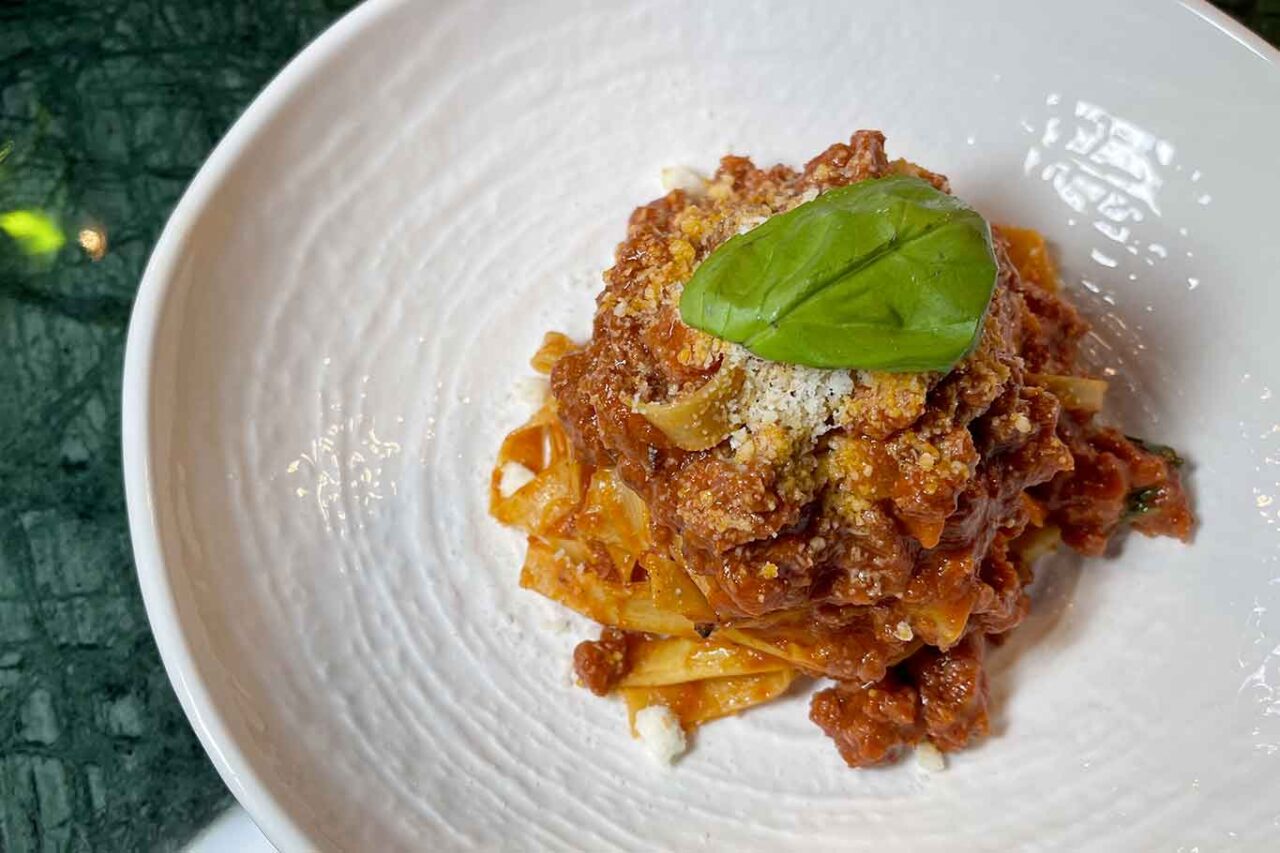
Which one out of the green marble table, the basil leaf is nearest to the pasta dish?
the basil leaf

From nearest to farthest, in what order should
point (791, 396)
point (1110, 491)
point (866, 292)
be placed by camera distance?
point (866, 292) < point (791, 396) < point (1110, 491)

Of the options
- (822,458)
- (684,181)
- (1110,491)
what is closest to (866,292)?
(822,458)

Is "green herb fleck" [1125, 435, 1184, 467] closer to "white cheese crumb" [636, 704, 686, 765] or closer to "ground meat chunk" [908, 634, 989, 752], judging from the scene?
"ground meat chunk" [908, 634, 989, 752]

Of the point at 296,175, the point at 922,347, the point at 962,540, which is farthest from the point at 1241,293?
the point at 296,175

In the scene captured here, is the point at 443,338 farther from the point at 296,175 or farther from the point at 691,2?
the point at 691,2

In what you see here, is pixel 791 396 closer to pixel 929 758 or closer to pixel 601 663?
pixel 601 663

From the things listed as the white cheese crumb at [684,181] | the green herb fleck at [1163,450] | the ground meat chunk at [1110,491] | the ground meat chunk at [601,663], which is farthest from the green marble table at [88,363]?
the ground meat chunk at [1110,491]
